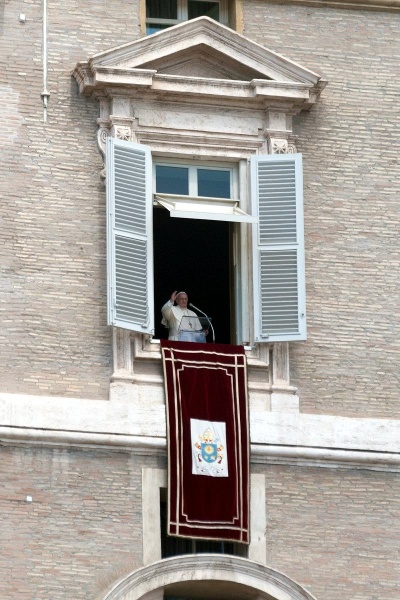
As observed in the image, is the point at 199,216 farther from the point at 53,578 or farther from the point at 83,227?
the point at 53,578

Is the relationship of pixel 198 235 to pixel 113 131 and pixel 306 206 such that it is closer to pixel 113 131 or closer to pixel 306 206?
pixel 306 206

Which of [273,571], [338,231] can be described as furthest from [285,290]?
[273,571]

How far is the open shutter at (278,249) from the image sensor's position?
37969 mm

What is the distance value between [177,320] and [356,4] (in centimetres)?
495

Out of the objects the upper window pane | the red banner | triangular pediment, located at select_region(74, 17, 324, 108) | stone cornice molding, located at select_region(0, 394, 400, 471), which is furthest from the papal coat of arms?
the upper window pane

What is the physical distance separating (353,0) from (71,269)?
545 cm

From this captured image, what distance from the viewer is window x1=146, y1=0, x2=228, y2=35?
130 feet

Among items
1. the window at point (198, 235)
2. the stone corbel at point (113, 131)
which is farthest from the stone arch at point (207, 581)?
the stone corbel at point (113, 131)

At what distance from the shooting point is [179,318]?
3828 centimetres

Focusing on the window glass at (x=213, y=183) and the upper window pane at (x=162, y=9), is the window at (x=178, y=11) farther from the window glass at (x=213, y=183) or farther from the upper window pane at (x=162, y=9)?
the window glass at (x=213, y=183)

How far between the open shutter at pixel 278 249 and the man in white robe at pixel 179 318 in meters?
0.88

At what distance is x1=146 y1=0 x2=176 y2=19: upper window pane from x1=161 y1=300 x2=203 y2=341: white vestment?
3909mm

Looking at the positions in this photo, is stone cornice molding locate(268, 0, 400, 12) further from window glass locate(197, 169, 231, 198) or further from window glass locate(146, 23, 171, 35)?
window glass locate(197, 169, 231, 198)

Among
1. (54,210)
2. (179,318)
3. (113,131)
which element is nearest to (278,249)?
(179,318)
